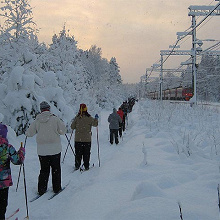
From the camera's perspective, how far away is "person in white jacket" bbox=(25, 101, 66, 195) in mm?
5137

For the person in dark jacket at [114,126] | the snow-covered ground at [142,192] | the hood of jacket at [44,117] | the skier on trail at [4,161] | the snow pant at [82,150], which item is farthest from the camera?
the person in dark jacket at [114,126]

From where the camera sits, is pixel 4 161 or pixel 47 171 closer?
pixel 4 161

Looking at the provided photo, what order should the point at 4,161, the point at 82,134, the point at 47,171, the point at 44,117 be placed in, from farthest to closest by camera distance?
the point at 82,134 < the point at 47,171 < the point at 44,117 < the point at 4,161

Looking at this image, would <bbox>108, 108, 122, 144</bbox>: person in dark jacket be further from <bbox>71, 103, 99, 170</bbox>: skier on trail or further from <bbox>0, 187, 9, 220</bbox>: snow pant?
<bbox>0, 187, 9, 220</bbox>: snow pant

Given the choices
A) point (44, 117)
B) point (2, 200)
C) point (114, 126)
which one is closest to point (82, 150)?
point (44, 117)

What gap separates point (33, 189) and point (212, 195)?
3939mm

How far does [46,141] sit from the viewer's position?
5137mm

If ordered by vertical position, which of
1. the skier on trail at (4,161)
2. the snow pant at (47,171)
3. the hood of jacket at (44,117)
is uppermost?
the hood of jacket at (44,117)

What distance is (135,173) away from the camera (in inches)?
204

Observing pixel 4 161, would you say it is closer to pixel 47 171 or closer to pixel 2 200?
pixel 2 200

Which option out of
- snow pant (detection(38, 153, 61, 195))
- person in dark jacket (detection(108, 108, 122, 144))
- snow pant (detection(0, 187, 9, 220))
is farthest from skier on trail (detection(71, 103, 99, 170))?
person in dark jacket (detection(108, 108, 122, 144))

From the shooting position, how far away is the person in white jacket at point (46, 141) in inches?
202

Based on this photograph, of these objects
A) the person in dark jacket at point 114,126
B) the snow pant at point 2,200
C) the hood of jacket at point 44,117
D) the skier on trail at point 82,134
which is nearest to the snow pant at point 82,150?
the skier on trail at point 82,134

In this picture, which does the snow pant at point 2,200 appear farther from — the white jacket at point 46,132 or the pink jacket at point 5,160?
the white jacket at point 46,132
